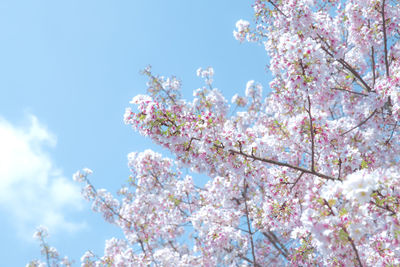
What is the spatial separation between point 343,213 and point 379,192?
75 cm

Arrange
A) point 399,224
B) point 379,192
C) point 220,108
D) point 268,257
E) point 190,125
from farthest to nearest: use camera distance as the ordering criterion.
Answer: point 220,108 < point 268,257 < point 190,125 < point 379,192 < point 399,224

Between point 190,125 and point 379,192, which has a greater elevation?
point 190,125

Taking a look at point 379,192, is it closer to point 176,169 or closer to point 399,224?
point 399,224

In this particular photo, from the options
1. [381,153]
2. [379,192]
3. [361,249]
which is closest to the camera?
[379,192]

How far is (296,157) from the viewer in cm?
739

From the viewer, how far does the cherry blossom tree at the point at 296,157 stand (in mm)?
3109

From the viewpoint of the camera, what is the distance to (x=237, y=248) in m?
8.34

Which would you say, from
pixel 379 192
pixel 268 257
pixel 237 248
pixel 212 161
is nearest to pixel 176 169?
pixel 237 248

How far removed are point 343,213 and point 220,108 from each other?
9.04 metres

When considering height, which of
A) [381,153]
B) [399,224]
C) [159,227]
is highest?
[159,227]

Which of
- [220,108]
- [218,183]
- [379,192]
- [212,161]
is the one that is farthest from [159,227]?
[379,192]

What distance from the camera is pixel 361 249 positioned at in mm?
4066

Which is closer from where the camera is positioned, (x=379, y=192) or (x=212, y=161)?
(x=379, y=192)

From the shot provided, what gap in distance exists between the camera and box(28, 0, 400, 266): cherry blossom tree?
3109 mm
